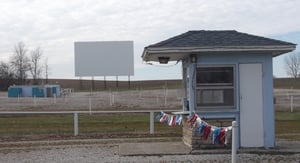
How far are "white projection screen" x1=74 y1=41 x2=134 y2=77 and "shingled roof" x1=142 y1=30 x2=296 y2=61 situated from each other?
3214 inches

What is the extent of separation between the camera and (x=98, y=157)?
41.8ft

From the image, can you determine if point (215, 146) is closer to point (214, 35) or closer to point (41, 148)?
point (214, 35)

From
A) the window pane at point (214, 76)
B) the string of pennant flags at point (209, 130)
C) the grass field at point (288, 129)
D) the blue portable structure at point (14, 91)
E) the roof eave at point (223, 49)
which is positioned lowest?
the grass field at point (288, 129)

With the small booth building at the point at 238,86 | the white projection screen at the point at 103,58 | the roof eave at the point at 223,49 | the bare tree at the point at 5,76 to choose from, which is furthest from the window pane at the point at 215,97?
the bare tree at the point at 5,76

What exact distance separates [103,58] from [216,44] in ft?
275

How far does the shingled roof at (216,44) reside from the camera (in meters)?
13.2

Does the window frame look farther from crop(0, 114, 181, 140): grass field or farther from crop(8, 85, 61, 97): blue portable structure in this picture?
A: crop(8, 85, 61, 97): blue portable structure

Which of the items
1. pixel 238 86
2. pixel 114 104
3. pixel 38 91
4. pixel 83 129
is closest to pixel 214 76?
pixel 238 86

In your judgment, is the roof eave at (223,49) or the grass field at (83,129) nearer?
the roof eave at (223,49)

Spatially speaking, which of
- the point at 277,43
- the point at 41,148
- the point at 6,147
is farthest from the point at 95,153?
the point at 277,43

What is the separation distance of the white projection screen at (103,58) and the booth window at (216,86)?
8197 centimetres

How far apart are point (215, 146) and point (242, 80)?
1.86 m

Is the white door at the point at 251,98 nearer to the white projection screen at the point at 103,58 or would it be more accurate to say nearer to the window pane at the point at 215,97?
the window pane at the point at 215,97

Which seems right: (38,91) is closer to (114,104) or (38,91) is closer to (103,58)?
(103,58)
